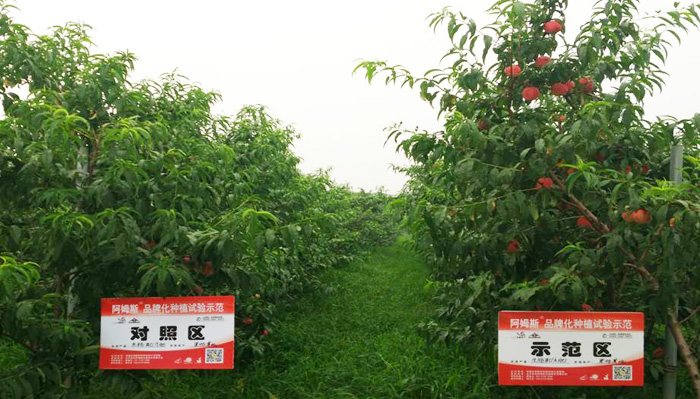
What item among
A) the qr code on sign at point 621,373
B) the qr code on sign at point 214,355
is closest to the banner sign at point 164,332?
the qr code on sign at point 214,355

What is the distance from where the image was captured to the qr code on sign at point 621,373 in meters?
2.35

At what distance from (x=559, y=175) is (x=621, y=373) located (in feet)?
2.76

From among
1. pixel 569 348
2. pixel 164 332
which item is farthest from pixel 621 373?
pixel 164 332

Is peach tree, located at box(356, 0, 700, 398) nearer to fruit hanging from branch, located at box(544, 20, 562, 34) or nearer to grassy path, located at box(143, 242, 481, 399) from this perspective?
fruit hanging from branch, located at box(544, 20, 562, 34)

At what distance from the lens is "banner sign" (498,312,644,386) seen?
2.34m

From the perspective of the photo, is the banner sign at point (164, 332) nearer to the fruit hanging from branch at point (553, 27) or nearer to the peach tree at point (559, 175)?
the peach tree at point (559, 175)

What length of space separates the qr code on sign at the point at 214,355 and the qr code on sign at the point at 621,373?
1.58m

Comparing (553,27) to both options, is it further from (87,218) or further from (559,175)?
(87,218)

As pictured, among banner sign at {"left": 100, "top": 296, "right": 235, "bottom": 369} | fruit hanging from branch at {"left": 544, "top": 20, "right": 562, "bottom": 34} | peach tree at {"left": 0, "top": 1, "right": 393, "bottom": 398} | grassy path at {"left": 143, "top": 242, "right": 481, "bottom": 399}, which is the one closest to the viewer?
peach tree at {"left": 0, "top": 1, "right": 393, "bottom": 398}

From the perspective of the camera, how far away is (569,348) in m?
2.35

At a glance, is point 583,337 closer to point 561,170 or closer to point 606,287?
point 606,287

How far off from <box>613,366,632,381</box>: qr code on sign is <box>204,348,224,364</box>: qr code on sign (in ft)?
5.19

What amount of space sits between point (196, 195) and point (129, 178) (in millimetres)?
372

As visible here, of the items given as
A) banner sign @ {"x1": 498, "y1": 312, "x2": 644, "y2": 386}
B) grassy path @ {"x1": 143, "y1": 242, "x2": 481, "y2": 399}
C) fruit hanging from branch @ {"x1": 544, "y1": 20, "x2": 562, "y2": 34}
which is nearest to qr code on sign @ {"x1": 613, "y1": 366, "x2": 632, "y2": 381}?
banner sign @ {"x1": 498, "y1": 312, "x2": 644, "y2": 386}
